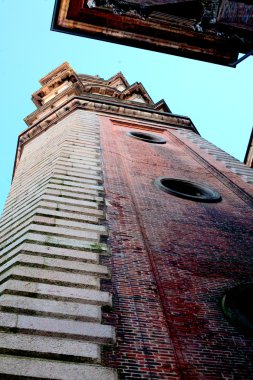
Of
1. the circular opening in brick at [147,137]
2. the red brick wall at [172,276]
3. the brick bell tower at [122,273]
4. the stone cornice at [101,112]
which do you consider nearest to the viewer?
the brick bell tower at [122,273]

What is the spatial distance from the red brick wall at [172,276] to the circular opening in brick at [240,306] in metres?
0.10

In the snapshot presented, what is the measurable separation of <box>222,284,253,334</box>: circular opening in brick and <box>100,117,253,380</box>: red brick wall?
10 centimetres

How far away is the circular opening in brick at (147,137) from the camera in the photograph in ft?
47.6

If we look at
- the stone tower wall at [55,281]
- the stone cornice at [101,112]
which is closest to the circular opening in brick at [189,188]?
the stone tower wall at [55,281]

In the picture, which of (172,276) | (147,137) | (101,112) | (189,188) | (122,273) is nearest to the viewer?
(122,273)

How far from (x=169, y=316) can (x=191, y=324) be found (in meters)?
0.27

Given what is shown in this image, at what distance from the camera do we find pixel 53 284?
4.59 m

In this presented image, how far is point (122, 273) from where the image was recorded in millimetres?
5309

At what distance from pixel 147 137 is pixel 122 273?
35.2 feet

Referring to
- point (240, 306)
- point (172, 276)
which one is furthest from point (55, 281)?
point (240, 306)

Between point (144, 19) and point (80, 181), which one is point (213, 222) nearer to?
point (80, 181)

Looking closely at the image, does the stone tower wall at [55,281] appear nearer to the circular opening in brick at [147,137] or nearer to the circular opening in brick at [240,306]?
the circular opening in brick at [240,306]

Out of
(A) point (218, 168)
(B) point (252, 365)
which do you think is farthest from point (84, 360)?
(A) point (218, 168)

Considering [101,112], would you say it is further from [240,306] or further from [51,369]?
[51,369]
